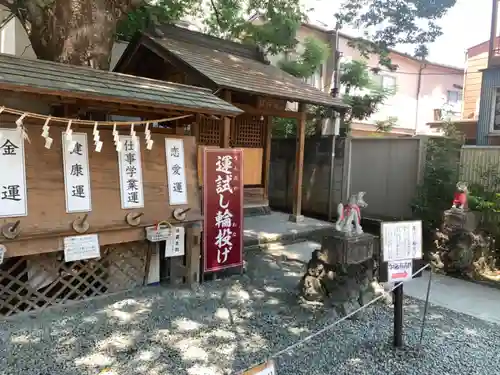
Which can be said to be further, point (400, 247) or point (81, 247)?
point (81, 247)

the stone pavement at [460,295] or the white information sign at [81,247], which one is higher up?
the white information sign at [81,247]

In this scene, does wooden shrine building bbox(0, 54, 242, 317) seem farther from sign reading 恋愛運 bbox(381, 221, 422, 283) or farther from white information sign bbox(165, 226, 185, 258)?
sign reading 恋愛運 bbox(381, 221, 422, 283)

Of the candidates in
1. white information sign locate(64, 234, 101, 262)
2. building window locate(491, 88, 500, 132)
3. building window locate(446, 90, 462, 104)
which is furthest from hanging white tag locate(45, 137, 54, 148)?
building window locate(446, 90, 462, 104)

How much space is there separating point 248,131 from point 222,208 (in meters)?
5.09

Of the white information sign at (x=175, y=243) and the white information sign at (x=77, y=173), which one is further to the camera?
the white information sign at (x=175, y=243)

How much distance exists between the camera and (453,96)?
2583 cm

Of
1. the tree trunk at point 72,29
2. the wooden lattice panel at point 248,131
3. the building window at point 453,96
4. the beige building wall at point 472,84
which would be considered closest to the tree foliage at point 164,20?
the tree trunk at point 72,29

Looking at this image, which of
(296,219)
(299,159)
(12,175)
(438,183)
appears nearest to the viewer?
(12,175)

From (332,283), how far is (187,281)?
2168 mm

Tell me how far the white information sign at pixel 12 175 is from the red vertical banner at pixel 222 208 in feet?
8.03

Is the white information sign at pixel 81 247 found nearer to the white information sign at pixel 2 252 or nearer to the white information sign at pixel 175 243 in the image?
the white information sign at pixel 2 252

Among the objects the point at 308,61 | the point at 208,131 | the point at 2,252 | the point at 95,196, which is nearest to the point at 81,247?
the point at 95,196

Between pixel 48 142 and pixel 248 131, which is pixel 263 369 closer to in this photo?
pixel 48 142

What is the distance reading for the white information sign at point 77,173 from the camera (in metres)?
5.02
